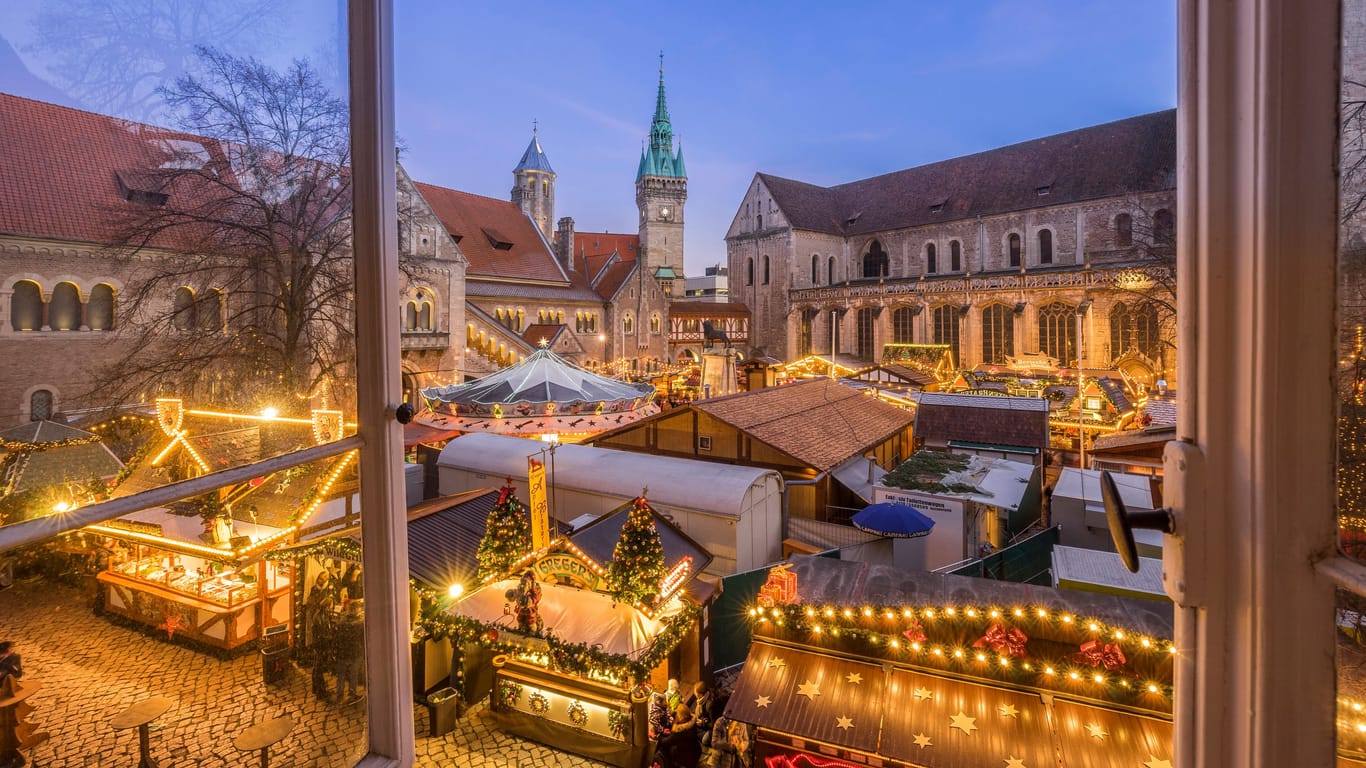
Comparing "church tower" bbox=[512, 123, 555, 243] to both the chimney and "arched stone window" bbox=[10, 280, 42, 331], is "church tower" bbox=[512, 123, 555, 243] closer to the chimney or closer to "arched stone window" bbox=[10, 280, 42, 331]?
the chimney

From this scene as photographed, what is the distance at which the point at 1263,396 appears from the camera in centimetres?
84

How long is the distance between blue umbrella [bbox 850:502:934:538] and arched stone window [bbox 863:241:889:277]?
37399 mm

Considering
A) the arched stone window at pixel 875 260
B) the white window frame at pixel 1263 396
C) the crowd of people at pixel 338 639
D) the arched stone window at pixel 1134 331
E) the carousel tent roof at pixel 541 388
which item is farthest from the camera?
the arched stone window at pixel 875 260

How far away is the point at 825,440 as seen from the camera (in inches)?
480

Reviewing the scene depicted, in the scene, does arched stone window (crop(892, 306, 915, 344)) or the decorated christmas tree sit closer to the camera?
the decorated christmas tree

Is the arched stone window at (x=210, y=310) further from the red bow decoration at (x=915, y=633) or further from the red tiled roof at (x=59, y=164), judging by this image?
the red bow decoration at (x=915, y=633)

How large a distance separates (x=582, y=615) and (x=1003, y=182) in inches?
1632

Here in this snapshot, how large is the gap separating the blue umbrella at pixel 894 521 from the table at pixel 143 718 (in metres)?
8.36

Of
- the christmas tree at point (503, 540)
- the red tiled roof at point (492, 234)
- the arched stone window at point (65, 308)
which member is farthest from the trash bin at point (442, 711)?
the red tiled roof at point (492, 234)

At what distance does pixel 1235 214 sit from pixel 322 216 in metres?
1.75

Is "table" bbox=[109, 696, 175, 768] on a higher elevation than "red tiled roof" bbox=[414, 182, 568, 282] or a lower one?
lower

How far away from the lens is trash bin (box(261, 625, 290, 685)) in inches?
52.5

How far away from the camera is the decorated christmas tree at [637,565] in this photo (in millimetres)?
5910

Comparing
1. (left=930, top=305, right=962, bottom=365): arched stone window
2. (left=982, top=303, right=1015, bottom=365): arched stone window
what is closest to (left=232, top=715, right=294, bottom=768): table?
(left=982, top=303, right=1015, bottom=365): arched stone window
